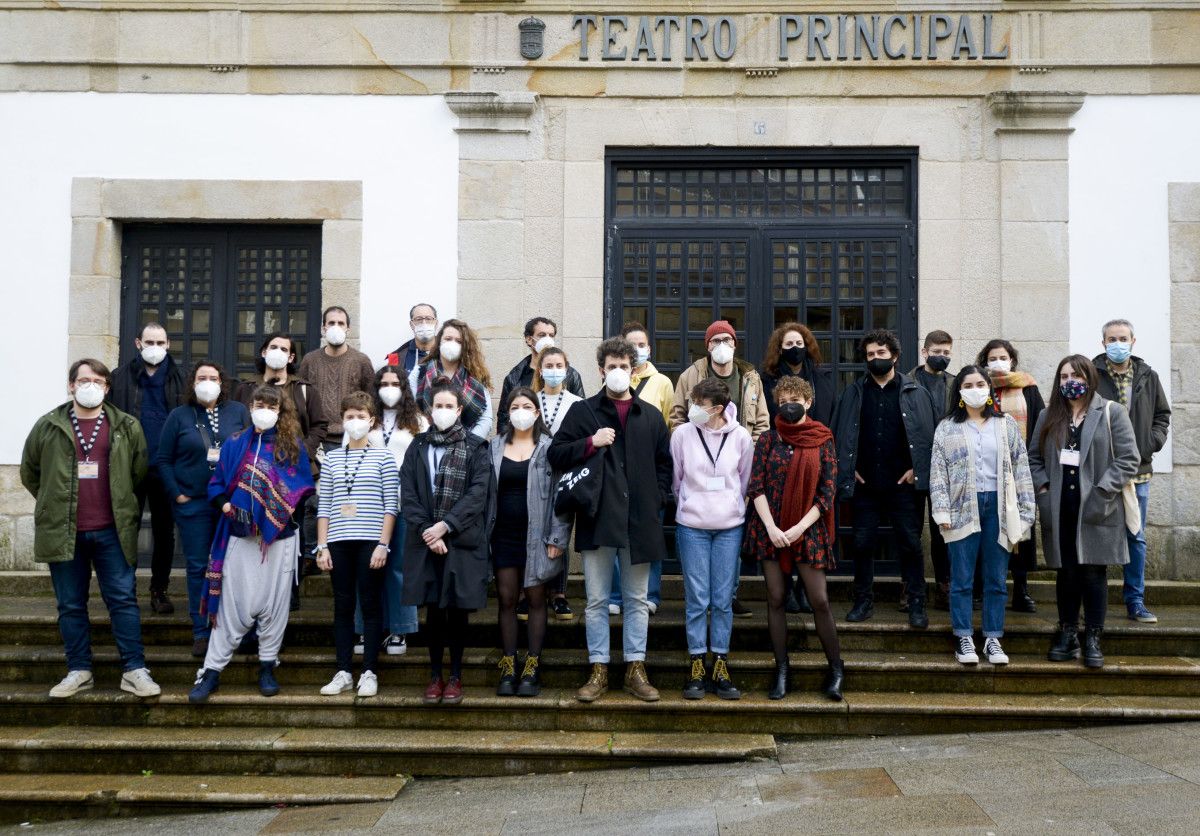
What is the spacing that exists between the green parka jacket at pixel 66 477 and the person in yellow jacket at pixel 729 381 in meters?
3.52

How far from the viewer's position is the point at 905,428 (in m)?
7.16

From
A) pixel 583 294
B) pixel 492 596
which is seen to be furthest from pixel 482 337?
pixel 492 596

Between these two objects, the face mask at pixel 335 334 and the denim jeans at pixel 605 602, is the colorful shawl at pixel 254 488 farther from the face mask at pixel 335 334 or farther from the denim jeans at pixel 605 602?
the denim jeans at pixel 605 602

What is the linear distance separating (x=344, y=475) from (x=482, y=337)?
9.00 feet

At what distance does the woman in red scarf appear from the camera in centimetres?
635

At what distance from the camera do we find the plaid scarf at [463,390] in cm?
703

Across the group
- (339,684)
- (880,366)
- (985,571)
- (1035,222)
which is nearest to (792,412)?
(880,366)

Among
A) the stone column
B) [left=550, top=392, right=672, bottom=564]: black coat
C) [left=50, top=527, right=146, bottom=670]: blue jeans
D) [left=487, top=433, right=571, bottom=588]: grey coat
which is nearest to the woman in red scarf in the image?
[left=550, top=392, right=672, bottom=564]: black coat

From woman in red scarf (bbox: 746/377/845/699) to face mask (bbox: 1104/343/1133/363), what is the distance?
2359 mm

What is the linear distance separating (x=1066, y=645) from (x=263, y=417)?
5.18m

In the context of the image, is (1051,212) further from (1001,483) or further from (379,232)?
(379,232)

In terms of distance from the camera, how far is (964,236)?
29.2 feet

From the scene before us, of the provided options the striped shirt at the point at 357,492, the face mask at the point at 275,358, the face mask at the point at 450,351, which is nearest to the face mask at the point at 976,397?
the face mask at the point at 450,351

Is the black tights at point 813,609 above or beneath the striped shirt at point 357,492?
beneath
